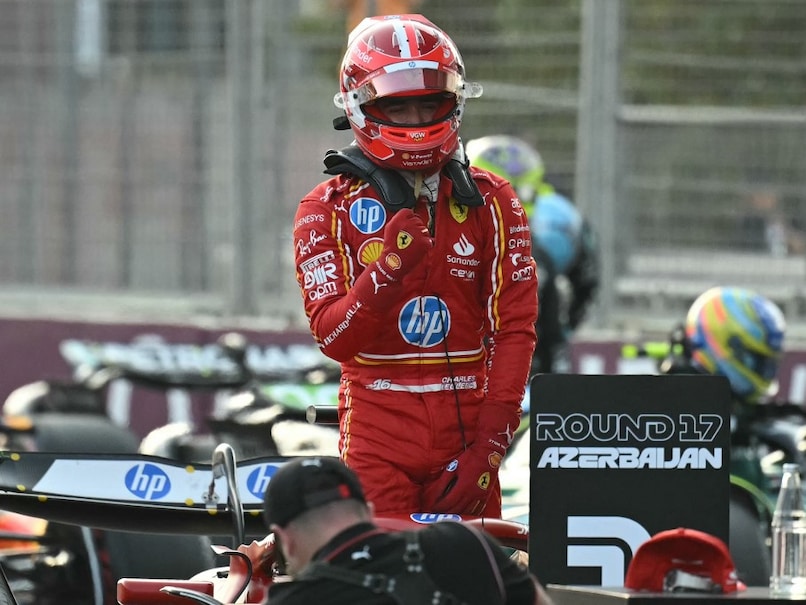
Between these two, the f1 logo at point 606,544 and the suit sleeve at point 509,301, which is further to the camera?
the suit sleeve at point 509,301

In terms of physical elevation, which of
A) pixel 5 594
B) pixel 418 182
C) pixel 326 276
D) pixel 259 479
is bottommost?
pixel 5 594

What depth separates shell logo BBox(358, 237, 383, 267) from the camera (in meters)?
4.79

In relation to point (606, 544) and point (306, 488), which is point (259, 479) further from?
point (306, 488)

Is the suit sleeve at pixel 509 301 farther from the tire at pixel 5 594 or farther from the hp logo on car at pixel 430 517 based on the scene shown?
the tire at pixel 5 594

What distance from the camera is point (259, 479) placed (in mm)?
5324

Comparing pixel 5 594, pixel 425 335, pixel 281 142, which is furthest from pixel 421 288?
pixel 281 142

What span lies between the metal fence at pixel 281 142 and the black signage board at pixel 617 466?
7203 mm

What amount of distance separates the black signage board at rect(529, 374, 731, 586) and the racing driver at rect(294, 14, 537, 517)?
317 millimetres

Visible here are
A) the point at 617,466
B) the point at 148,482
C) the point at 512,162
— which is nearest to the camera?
the point at 617,466

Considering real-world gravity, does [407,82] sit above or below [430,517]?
above

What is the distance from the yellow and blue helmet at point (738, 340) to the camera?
27.2 feet

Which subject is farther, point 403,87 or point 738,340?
point 738,340

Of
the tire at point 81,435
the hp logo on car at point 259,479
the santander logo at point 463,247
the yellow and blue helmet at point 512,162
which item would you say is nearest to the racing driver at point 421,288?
the santander logo at point 463,247

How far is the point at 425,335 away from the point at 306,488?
1.45 meters
